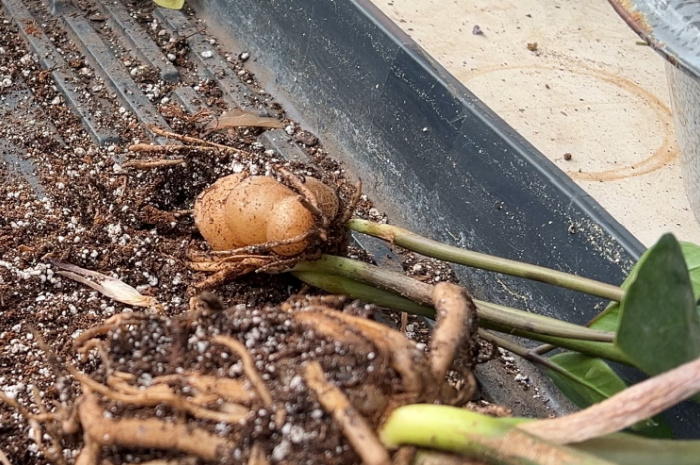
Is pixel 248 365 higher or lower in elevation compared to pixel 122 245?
higher

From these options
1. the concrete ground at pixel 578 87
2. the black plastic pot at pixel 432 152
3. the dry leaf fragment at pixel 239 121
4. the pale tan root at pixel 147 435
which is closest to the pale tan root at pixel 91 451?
the pale tan root at pixel 147 435

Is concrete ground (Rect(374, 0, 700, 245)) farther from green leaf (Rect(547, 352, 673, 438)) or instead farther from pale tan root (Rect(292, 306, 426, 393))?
pale tan root (Rect(292, 306, 426, 393))

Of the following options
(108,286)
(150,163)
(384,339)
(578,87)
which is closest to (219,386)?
(384,339)

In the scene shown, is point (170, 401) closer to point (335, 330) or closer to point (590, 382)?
point (335, 330)

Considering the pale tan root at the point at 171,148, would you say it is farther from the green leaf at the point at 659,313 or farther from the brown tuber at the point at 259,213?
the green leaf at the point at 659,313

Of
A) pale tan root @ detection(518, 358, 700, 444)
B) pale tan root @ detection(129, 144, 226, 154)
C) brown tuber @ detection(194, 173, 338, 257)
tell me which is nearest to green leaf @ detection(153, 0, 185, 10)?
pale tan root @ detection(129, 144, 226, 154)

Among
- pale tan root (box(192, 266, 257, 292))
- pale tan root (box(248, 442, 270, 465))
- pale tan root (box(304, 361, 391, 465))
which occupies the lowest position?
pale tan root (box(192, 266, 257, 292))
